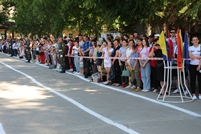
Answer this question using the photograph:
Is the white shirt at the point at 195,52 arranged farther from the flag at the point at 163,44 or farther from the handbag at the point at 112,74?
the handbag at the point at 112,74

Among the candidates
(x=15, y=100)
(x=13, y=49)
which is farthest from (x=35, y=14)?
(x=15, y=100)

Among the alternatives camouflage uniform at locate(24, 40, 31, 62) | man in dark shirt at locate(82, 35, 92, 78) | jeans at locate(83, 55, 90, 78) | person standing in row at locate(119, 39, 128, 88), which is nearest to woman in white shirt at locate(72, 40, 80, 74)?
man in dark shirt at locate(82, 35, 92, 78)

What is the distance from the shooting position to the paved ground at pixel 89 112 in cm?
730

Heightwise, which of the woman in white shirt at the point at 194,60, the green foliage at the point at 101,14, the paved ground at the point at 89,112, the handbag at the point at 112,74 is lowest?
the paved ground at the point at 89,112

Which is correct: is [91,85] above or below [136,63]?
below

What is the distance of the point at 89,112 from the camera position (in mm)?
8922

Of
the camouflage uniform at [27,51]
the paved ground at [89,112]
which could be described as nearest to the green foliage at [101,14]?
the camouflage uniform at [27,51]

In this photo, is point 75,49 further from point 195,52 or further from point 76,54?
point 195,52

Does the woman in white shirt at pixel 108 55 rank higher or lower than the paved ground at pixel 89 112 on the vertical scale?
higher

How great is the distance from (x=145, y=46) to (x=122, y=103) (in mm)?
2988

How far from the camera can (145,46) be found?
1245 cm

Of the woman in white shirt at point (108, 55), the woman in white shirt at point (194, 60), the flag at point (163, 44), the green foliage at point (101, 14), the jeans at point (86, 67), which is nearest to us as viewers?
the flag at point (163, 44)

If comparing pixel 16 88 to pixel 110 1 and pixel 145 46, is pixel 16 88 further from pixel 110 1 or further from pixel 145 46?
pixel 110 1

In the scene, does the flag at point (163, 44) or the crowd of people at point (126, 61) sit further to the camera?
the crowd of people at point (126, 61)
